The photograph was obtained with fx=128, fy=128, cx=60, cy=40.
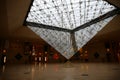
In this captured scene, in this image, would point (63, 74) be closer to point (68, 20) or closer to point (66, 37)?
point (68, 20)

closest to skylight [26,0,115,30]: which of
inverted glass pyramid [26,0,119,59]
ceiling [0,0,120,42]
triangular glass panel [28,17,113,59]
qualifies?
inverted glass pyramid [26,0,119,59]

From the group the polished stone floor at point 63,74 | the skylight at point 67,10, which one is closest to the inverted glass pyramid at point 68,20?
the skylight at point 67,10

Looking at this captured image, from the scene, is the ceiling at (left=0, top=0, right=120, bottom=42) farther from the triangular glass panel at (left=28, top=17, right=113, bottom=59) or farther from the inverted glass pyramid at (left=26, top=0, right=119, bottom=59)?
the triangular glass panel at (left=28, top=17, right=113, bottom=59)

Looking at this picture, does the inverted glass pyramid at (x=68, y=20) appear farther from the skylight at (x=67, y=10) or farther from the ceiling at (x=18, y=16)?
the ceiling at (x=18, y=16)

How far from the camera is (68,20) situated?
13.7 meters

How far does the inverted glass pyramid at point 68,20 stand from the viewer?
10.0 m

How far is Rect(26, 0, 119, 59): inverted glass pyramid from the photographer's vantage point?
10047mm

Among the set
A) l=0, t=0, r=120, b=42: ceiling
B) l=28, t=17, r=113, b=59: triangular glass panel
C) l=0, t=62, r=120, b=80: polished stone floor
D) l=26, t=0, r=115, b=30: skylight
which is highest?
l=26, t=0, r=115, b=30: skylight

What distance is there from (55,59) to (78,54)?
159 inches

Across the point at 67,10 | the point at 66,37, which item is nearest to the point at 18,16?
the point at 67,10

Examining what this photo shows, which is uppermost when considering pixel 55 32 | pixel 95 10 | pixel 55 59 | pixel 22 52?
pixel 95 10

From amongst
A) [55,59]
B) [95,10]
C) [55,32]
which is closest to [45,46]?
[55,59]

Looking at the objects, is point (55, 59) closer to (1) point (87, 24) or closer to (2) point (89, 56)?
(2) point (89, 56)

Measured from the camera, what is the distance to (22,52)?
63.7ft
